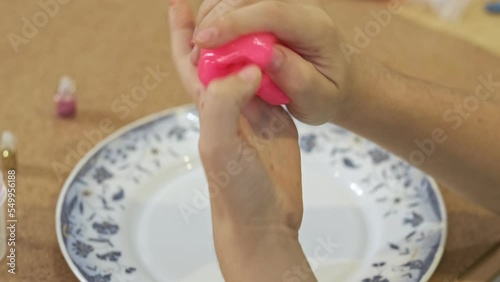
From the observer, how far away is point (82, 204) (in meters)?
0.76

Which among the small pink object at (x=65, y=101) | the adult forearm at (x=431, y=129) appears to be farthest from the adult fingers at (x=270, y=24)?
the small pink object at (x=65, y=101)

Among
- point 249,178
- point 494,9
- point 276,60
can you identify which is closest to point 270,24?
point 276,60

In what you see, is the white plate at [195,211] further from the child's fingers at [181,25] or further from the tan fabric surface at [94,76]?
the child's fingers at [181,25]

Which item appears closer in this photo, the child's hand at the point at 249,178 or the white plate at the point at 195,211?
the child's hand at the point at 249,178

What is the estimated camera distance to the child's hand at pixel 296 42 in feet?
1.89

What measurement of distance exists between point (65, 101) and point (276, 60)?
0.41 metres

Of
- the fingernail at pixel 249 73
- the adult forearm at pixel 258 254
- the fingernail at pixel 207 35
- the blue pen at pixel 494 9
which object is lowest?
the blue pen at pixel 494 9

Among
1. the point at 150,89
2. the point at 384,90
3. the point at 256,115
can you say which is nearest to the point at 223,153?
the point at 256,115

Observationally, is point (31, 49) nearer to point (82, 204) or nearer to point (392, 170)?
point (82, 204)

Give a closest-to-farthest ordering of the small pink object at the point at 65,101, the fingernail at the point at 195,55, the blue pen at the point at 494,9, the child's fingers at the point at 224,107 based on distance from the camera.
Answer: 1. the child's fingers at the point at 224,107
2. the fingernail at the point at 195,55
3. the small pink object at the point at 65,101
4. the blue pen at the point at 494,9

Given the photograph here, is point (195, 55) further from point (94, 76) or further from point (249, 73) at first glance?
point (94, 76)

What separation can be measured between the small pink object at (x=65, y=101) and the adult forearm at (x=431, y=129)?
0.38m

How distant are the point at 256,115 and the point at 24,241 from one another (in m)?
0.30

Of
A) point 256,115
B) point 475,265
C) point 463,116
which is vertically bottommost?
point 475,265
